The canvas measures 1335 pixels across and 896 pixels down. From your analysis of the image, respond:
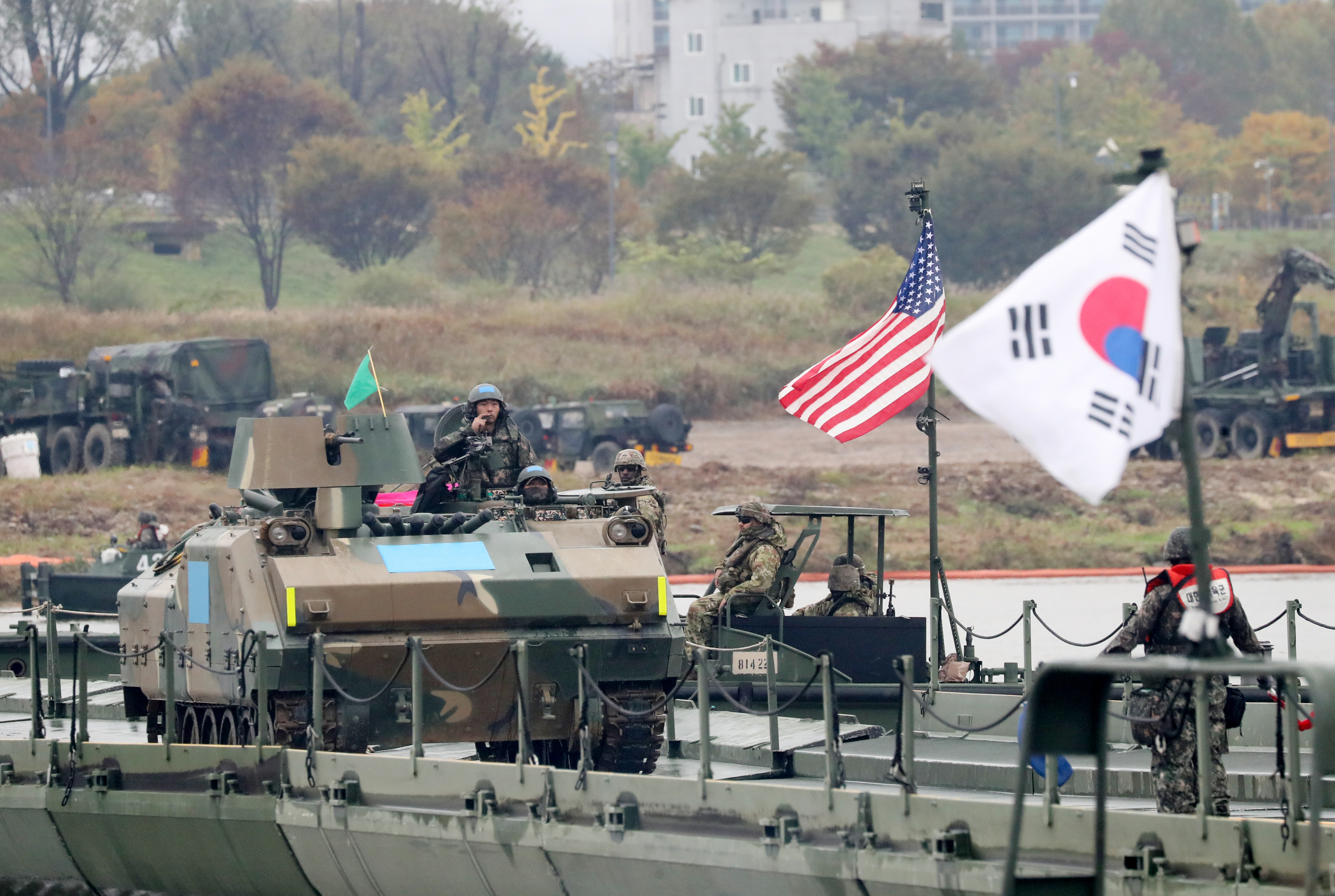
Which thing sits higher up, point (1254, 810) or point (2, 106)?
point (2, 106)

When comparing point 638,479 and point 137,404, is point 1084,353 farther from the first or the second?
point 137,404

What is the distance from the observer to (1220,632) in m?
8.94

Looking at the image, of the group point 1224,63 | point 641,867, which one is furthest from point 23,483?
point 1224,63

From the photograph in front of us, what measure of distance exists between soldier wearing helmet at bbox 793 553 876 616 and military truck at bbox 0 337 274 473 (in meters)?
25.6

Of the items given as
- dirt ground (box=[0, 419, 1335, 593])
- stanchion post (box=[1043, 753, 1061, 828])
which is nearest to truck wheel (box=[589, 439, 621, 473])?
dirt ground (box=[0, 419, 1335, 593])

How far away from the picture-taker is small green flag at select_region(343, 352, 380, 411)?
1305 centimetres

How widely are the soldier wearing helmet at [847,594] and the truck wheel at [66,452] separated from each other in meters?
27.6

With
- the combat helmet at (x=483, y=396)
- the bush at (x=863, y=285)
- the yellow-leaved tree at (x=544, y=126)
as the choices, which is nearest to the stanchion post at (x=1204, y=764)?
the combat helmet at (x=483, y=396)

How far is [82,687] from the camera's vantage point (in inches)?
488

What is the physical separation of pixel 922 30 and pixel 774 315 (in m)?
51.7

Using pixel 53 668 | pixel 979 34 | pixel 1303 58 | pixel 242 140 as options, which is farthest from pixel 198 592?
pixel 979 34

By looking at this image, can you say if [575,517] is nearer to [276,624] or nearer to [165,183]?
[276,624]

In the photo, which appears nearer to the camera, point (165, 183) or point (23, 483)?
point (23, 483)

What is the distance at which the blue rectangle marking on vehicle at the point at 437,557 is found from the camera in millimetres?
11773
